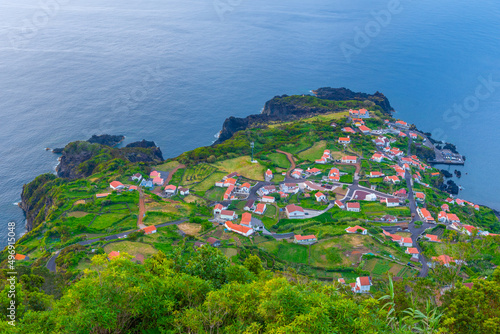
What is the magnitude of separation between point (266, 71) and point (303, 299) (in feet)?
322

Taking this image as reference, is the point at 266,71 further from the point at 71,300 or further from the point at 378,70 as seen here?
the point at 71,300

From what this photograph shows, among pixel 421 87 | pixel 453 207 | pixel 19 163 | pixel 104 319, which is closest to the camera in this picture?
pixel 104 319

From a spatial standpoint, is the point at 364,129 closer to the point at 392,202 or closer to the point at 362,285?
the point at 392,202

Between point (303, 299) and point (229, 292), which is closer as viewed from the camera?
point (303, 299)

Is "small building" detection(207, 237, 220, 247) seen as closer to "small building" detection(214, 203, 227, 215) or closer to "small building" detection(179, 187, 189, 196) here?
"small building" detection(214, 203, 227, 215)

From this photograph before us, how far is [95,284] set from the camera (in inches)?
559

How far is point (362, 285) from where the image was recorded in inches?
1248

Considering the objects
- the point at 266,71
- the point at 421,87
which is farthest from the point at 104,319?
→ the point at 421,87

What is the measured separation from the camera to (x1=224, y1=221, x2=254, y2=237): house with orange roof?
134 ft

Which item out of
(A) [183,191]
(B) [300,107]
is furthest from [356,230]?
(B) [300,107]

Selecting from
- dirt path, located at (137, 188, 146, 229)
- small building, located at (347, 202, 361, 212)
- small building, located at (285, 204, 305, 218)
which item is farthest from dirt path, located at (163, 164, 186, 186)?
small building, located at (347, 202, 361, 212)

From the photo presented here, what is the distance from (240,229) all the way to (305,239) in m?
8.06

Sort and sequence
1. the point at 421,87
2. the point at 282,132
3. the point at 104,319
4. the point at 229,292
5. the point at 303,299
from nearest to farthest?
the point at 104,319
the point at 303,299
the point at 229,292
the point at 282,132
the point at 421,87

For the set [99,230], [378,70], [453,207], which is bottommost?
[453,207]
